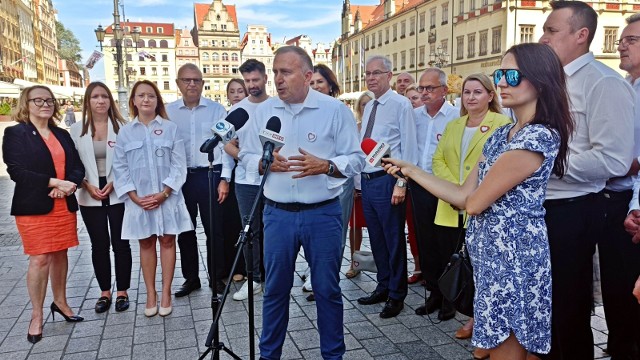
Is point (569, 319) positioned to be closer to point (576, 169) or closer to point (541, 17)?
point (576, 169)

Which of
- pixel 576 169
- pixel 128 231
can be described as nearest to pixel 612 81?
pixel 576 169

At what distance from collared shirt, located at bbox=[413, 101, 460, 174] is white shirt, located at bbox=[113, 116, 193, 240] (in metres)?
2.44

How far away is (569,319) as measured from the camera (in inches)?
102

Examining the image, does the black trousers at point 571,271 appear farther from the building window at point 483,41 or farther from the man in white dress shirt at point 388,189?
the building window at point 483,41

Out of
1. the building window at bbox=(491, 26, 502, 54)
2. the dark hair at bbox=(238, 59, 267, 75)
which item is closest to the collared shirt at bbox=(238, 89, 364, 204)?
the dark hair at bbox=(238, 59, 267, 75)

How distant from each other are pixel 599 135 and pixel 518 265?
40.4 inches

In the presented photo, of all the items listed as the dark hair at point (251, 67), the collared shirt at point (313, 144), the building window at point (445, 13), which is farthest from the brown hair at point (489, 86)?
the building window at point (445, 13)

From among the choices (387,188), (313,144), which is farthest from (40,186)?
(387,188)

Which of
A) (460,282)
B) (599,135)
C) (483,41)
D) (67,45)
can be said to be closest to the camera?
(460,282)

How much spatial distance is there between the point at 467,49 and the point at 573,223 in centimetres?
4489

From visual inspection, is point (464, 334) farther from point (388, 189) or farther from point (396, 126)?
point (396, 126)

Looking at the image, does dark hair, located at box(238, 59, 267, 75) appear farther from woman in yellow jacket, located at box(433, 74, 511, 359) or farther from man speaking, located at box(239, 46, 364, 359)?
woman in yellow jacket, located at box(433, 74, 511, 359)

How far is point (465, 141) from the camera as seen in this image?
3904 mm

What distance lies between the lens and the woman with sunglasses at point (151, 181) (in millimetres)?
4230
